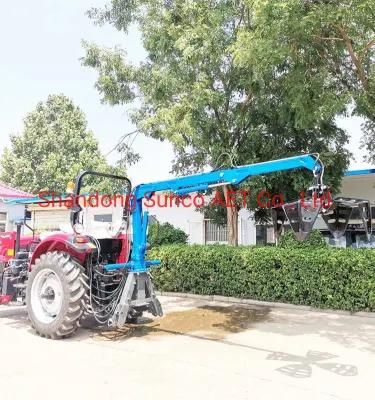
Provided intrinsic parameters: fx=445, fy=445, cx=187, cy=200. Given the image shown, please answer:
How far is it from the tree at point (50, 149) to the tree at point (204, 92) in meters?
19.3

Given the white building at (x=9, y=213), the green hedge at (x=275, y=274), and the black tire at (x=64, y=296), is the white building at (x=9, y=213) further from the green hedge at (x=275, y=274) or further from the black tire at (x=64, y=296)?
the green hedge at (x=275, y=274)

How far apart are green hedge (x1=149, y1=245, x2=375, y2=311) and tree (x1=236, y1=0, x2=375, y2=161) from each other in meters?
2.67

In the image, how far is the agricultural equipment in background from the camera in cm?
619

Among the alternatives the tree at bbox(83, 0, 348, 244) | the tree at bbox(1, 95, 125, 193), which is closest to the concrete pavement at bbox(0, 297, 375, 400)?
the tree at bbox(83, 0, 348, 244)

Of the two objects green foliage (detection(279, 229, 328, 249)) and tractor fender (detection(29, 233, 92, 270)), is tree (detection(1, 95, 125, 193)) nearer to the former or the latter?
green foliage (detection(279, 229, 328, 249))

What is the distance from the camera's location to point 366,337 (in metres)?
6.59

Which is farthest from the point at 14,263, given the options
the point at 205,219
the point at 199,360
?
the point at 205,219

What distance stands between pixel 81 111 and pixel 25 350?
100.0ft

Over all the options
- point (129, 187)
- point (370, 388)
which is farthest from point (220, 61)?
point (370, 388)

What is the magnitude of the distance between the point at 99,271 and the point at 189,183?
1.92 metres

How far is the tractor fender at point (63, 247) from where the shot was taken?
6434mm

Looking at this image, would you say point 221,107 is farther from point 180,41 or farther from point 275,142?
point 180,41

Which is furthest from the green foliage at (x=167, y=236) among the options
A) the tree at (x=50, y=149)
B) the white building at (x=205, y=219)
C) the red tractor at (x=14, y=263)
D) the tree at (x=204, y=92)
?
the tree at (x=50, y=149)

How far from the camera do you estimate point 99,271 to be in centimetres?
665
